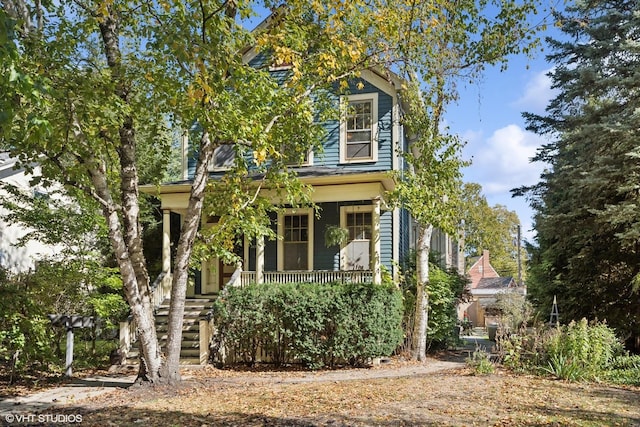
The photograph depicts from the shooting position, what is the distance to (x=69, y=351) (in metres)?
10.4

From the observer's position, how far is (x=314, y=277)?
13.4 metres

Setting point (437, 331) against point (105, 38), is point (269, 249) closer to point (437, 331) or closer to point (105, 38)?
point (437, 331)

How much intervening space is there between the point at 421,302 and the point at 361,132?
17.9 feet

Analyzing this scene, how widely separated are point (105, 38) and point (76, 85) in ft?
4.94

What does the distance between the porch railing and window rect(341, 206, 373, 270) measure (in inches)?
56.2

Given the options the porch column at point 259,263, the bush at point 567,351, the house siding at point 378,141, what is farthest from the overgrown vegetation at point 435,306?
the porch column at point 259,263

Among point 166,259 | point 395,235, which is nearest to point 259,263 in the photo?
point 166,259

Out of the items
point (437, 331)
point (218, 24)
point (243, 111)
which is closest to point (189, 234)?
point (243, 111)

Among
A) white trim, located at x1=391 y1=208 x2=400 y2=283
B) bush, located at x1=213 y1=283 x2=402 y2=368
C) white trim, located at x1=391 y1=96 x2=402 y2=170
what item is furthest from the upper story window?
bush, located at x1=213 y1=283 x2=402 y2=368

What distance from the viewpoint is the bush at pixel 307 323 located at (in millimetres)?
11945

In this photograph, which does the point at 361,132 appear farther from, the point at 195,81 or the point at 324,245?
the point at 195,81

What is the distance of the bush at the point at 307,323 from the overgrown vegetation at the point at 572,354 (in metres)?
2.79

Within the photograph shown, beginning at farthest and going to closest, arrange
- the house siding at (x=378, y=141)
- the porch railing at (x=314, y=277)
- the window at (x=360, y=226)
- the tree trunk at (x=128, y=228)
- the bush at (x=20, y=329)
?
the house siding at (x=378, y=141) → the window at (x=360, y=226) → the porch railing at (x=314, y=277) → the bush at (x=20, y=329) → the tree trunk at (x=128, y=228)

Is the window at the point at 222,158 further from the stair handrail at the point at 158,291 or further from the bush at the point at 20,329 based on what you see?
the bush at the point at 20,329
